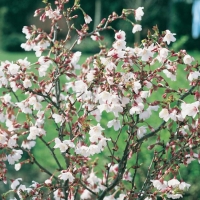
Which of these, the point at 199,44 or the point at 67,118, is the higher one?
the point at 199,44

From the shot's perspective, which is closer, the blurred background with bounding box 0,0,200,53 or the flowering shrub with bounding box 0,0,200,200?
the flowering shrub with bounding box 0,0,200,200

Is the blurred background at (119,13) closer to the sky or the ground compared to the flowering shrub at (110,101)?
closer to the sky

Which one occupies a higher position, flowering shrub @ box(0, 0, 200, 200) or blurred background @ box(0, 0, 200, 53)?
blurred background @ box(0, 0, 200, 53)

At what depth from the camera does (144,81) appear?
2703mm

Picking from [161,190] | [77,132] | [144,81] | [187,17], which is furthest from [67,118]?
[187,17]

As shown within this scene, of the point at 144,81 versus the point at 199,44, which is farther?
the point at 199,44

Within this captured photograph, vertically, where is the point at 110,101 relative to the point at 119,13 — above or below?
below

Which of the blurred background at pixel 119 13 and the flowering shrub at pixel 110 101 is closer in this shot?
the flowering shrub at pixel 110 101

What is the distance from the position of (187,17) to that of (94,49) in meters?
4.73

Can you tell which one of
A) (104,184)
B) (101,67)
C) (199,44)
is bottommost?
(104,184)

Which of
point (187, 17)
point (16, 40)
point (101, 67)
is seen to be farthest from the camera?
point (16, 40)

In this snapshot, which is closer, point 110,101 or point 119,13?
point 110,101

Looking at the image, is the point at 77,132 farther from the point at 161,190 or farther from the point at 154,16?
the point at 154,16

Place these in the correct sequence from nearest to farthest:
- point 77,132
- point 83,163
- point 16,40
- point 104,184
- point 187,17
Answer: point 77,132 → point 83,163 → point 104,184 → point 187,17 → point 16,40
